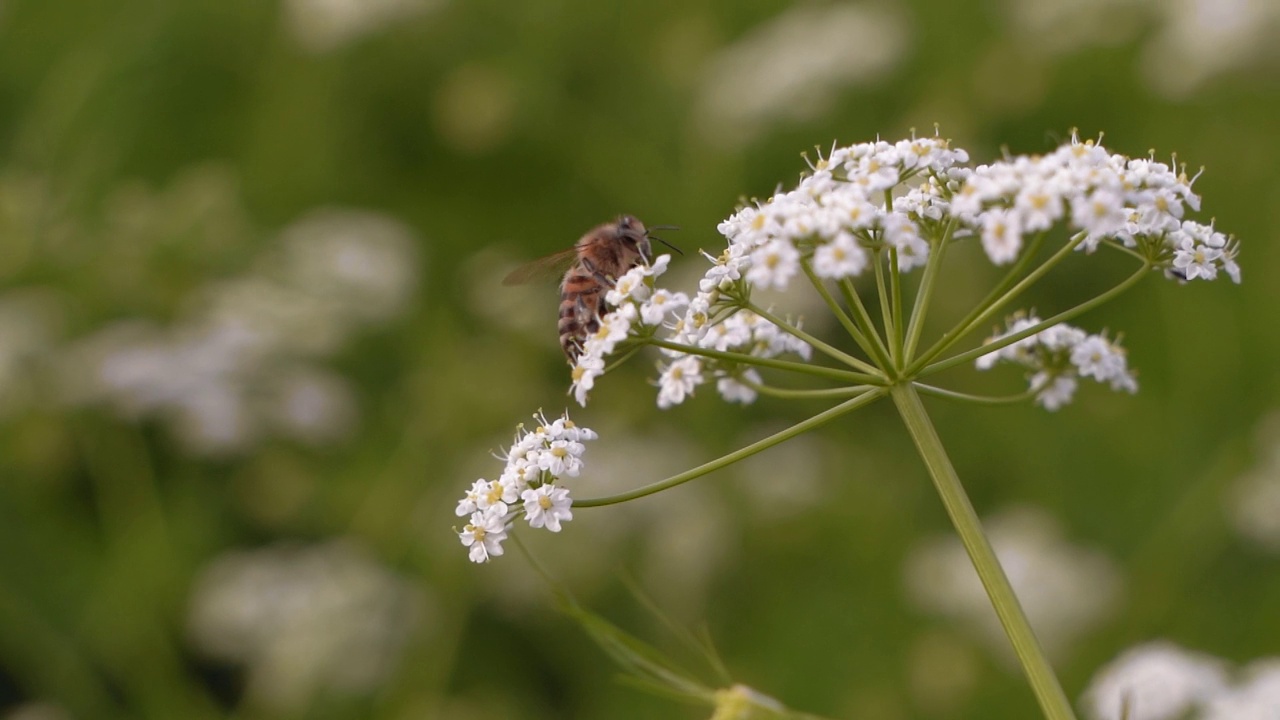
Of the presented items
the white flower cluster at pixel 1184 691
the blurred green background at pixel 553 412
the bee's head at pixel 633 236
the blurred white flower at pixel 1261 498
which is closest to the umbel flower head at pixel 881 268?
the bee's head at pixel 633 236

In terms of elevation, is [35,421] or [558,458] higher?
[35,421]

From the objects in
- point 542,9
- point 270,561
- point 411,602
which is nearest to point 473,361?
point 411,602

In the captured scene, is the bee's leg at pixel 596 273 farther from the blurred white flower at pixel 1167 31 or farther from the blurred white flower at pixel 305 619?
the blurred white flower at pixel 1167 31

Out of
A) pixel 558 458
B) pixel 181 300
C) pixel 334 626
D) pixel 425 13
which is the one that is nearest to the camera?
pixel 558 458

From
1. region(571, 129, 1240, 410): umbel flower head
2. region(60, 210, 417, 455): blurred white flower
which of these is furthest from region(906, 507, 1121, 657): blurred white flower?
region(571, 129, 1240, 410): umbel flower head

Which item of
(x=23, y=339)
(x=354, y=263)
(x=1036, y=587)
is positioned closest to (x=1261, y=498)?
(x=1036, y=587)

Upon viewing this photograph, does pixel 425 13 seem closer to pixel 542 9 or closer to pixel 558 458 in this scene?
pixel 542 9
